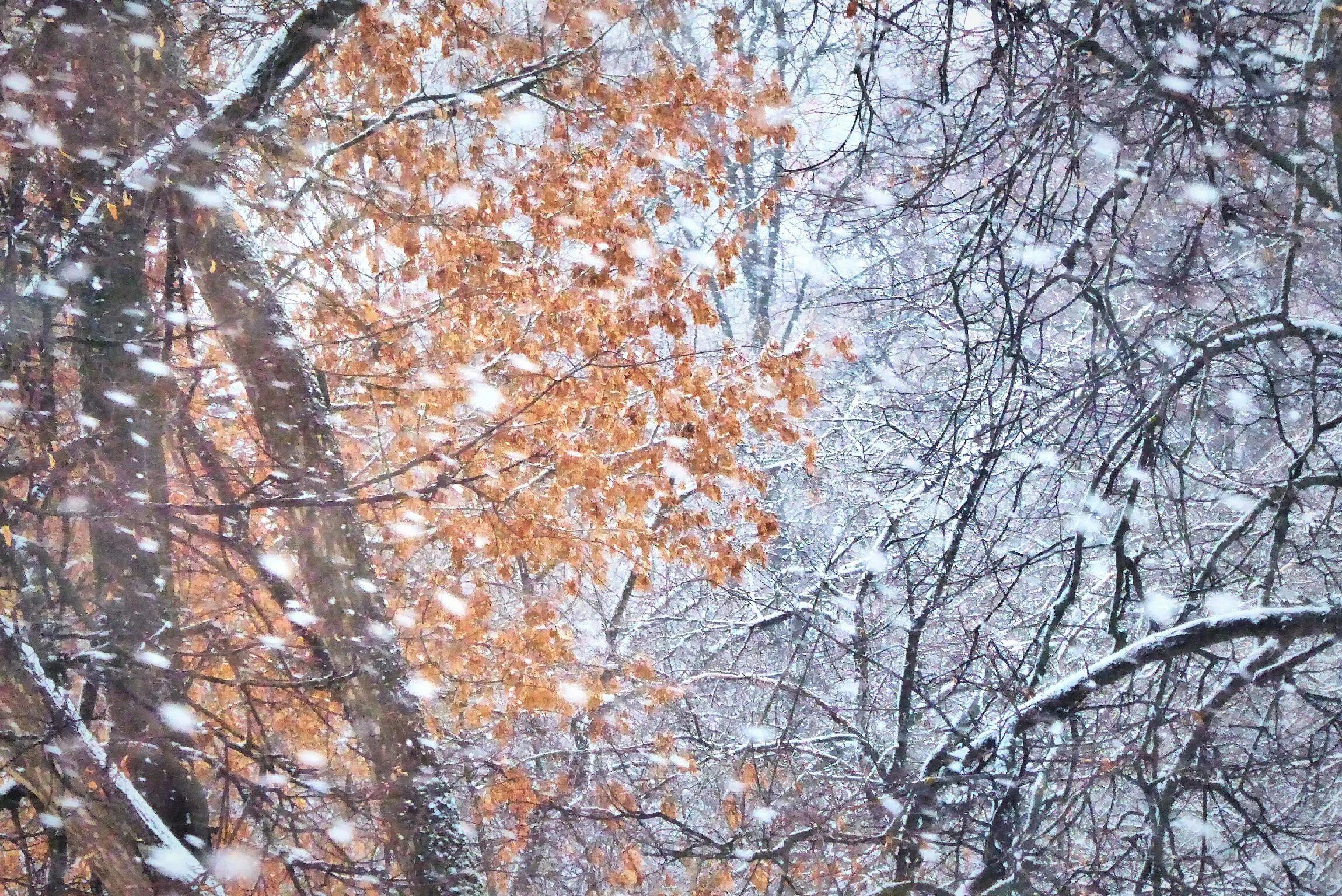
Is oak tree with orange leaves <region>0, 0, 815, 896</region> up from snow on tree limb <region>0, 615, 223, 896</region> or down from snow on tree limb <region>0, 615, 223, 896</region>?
up

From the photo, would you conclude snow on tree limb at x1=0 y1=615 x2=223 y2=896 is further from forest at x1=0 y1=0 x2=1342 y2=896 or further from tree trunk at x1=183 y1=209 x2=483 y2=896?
tree trunk at x1=183 y1=209 x2=483 y2=896

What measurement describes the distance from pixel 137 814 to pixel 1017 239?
4817 mm

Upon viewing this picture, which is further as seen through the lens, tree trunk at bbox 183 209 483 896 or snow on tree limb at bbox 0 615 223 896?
tree trunk at bbox 183 209 483 896

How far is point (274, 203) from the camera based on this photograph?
267 inches

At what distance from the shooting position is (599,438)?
7.34m

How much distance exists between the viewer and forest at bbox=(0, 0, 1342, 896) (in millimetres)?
3777

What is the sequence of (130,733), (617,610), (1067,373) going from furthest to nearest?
(617,610) → (1067,373) → (130,733)

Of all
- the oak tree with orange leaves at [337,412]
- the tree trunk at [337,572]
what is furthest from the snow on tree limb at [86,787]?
the tree trunk at [337,572]

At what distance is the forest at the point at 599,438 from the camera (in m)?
3.78

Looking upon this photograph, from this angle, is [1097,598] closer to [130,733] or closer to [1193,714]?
[1193,714]

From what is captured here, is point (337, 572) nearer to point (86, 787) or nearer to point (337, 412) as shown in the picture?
point (337, 412)

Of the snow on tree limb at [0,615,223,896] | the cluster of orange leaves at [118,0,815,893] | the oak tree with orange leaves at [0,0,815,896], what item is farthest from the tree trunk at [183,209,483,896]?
the snow on tree limb at [0,615,223,896]

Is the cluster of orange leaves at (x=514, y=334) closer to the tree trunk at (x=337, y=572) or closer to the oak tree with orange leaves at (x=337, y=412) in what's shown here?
the oak tree with orange leaves at (x=337, y=412)

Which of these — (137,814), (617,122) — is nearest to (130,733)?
(137,814)
